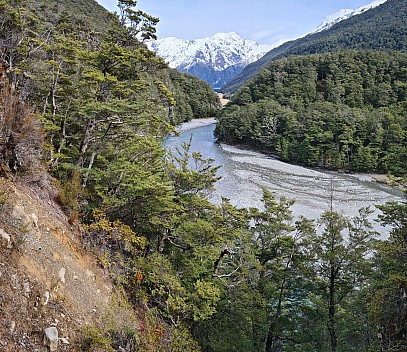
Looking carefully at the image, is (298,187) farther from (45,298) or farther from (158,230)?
(45,298)

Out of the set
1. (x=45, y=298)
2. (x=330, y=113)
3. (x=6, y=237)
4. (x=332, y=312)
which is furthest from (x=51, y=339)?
(x=330, y=113)

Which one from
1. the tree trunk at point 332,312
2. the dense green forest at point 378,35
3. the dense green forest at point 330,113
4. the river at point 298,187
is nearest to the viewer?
the tree trunk at point 332,312

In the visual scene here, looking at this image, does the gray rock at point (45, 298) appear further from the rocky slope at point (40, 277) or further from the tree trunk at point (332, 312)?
the tree trunk at point (332, 312)

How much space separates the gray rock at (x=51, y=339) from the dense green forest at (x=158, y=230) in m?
1.16

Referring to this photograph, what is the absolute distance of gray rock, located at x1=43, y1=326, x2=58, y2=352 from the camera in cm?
570

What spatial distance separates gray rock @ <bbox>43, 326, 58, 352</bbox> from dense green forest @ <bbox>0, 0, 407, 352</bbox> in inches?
45.6

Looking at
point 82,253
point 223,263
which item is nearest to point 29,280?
point 82,253

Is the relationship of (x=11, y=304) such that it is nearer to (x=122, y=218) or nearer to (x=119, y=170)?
(x=119, y=170)

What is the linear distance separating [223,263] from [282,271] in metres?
2.43

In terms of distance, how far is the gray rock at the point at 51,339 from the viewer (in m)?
5.70

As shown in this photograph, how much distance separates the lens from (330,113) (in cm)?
5038

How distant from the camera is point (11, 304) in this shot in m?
5.65

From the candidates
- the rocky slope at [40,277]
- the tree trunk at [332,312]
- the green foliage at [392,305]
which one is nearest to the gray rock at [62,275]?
the rocky slope at [40,277]

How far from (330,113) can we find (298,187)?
20.9m
